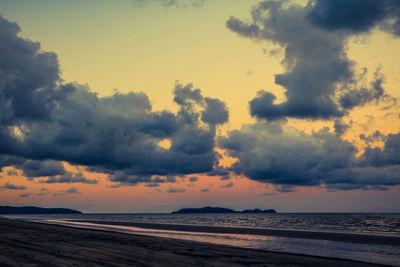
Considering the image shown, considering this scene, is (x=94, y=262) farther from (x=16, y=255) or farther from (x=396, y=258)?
(x=396, y=258)

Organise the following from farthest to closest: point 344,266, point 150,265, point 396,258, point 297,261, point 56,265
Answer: point 396,258, point 297,261, point 344,266, point 150,265, point 56,265

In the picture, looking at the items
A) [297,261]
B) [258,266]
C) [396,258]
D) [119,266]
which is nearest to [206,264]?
[258,266]

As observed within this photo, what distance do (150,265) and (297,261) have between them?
32.1 feet

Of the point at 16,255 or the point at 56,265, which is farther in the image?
the point at 16,255

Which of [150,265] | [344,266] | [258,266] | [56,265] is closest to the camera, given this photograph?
[56,265]

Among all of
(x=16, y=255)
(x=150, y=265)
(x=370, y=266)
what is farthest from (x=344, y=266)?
(x=16, y=255)

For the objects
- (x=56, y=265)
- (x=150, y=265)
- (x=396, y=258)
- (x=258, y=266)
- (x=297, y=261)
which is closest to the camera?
(x=56, y=265)

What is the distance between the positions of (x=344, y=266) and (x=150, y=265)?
449 inches

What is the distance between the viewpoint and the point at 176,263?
1828cm

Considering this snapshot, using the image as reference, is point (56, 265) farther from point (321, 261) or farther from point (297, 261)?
point (321, 261)

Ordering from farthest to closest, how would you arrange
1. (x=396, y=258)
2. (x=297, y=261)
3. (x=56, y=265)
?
1. (x=396, y=258)
2. (x=297, y=261)
3. (x=56, y=265)

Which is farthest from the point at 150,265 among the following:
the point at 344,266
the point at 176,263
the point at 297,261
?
the point at 344,266

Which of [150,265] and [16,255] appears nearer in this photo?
[150,265]

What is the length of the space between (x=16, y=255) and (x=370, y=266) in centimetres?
2049
